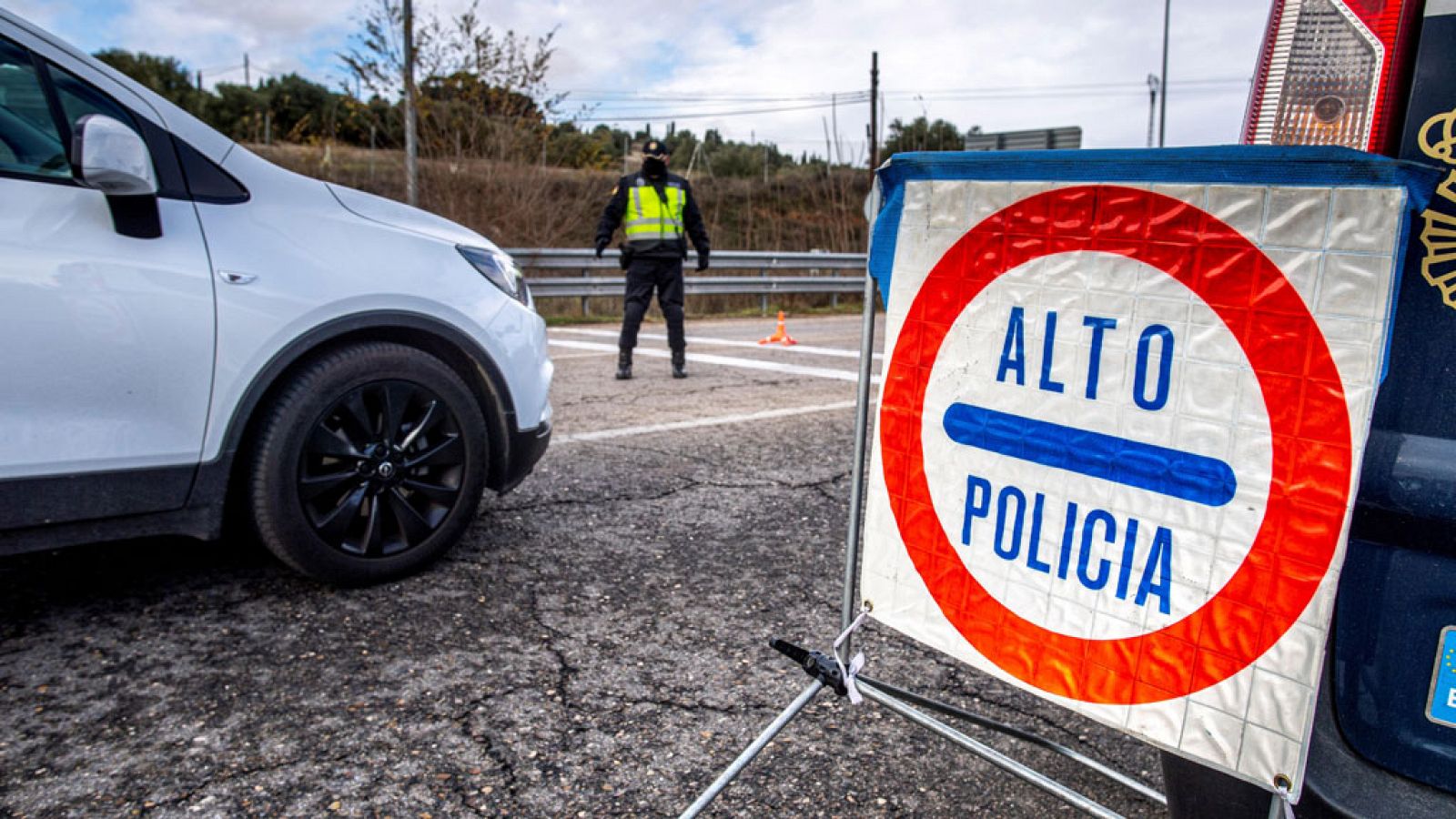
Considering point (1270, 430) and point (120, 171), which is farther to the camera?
point (120, 171)

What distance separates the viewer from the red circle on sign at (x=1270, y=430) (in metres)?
1.38

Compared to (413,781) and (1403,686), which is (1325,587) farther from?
(413,781)

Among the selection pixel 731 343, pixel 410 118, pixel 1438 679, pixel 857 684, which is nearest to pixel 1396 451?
pixel 1438 679

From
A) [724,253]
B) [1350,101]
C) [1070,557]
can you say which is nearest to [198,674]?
[1070,557]

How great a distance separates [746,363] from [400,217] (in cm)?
590

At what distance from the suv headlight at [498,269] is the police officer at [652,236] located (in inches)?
168

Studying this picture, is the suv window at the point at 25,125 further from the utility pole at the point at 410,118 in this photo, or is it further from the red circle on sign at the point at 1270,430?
the utility pole at the point at 410,118

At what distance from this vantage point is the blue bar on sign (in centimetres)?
147

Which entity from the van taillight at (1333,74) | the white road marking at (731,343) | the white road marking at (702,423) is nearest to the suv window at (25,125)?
the van taillight at (1333,74)

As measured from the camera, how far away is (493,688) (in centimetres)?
260

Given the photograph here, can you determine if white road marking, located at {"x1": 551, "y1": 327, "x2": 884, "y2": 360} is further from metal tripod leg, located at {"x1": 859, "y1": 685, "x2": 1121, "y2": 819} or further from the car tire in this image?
metal tripod leg, located at {"x1": 859, "y1": 685, "x2": 1121, "y2": 819}

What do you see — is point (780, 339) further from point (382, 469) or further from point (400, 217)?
point (382, 469)

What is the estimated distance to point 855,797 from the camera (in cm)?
213

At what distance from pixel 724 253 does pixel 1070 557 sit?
15.5 metres
